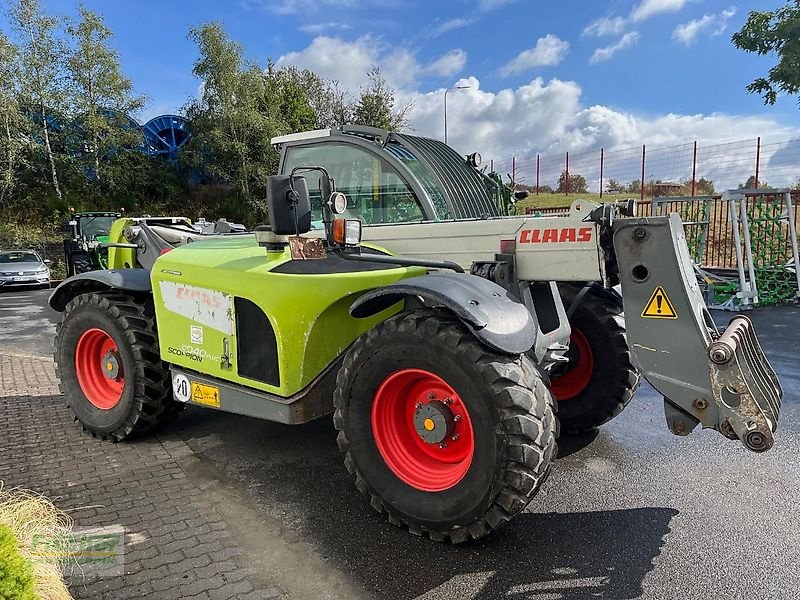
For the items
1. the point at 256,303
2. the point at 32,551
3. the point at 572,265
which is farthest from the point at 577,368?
the point at 32,551

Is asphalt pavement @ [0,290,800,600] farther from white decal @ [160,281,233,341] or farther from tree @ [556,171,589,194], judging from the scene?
tree @ [556,171,589,194]

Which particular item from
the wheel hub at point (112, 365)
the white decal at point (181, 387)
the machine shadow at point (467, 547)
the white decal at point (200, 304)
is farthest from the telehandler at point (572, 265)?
the wheel hub at point (112, 365)

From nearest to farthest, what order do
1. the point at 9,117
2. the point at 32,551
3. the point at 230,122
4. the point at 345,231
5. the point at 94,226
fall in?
1. the point at 32,551
2. the point at 345,231
3. the point at 94,226
4. the point at 9,117
5. the point at 230,122

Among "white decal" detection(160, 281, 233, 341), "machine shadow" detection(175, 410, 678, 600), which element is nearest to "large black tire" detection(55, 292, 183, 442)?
"white decal" detection(160, 281, 233, 341)

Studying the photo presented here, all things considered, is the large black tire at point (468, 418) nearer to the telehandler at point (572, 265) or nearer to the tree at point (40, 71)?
the telehandler at point (572, 265)

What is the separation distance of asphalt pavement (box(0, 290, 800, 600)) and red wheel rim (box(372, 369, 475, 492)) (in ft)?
1.10

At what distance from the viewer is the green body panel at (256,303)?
3340mm

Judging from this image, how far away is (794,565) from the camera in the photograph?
2.71 meters

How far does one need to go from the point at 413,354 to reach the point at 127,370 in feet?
8.17

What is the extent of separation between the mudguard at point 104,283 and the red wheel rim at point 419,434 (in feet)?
7.70

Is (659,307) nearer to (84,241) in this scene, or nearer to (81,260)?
(81,260)

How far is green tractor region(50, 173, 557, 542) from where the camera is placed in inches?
106

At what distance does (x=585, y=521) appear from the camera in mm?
3158

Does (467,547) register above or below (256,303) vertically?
below
